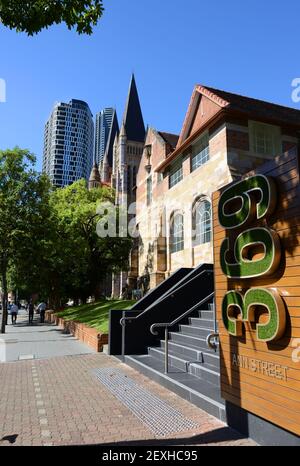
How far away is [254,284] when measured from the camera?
5254mm

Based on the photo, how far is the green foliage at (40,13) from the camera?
19.2 ft

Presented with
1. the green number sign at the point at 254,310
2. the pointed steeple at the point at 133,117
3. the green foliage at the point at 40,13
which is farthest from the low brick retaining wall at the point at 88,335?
the pointed steeple at the point at 133,117

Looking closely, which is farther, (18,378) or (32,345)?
(32,345)

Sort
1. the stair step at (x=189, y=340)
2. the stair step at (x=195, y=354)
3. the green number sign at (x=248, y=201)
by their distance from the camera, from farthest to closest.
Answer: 1. the stair step at (x=189, y=340)
2. the stair step at (x=195, y=354)
3. the green number sign at (x=248, y=201)

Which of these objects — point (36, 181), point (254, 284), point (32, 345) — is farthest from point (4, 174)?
point (254, 284)

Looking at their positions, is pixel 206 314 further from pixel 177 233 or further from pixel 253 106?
pixel 253 106

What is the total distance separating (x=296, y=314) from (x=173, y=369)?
191 inches

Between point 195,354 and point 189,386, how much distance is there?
4.76 feet

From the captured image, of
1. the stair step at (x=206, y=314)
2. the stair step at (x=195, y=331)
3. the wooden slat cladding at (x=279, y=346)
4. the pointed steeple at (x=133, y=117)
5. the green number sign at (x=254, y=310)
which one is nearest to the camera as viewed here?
the wooden slat cladding at (x=279, y=346)

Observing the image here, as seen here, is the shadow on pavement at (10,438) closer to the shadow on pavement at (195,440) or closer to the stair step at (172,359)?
the shadow on pavement at (195,440)

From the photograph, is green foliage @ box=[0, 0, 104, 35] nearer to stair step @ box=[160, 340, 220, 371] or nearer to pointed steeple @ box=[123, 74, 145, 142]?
stair step @ box=[160, 340, 220, 371]

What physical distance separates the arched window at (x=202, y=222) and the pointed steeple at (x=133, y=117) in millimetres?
59592

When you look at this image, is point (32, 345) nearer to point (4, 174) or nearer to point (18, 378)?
point (18, 378)

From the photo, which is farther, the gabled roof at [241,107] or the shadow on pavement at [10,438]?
the gabled roof at [241,107]
